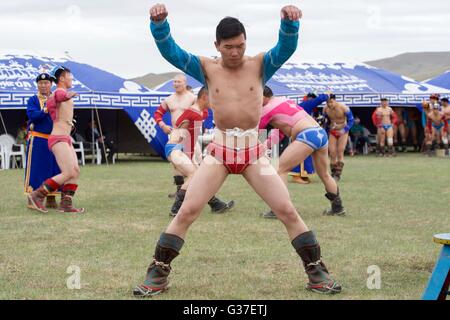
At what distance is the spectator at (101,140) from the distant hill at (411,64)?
147 ft

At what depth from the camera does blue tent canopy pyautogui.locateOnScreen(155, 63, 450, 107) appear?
76.2ft

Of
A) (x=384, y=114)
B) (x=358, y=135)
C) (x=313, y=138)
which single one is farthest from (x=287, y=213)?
(x=358, y=135)

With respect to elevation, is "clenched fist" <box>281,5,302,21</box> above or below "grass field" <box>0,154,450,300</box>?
Answer: above

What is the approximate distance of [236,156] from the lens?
5.33 meters

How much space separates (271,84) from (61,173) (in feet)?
46.9

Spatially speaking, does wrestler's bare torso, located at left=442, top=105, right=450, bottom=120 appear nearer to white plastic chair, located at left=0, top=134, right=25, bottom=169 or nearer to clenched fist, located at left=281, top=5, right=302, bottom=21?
white plastic chair, located at left=0, top=134, right=25, bottom=169

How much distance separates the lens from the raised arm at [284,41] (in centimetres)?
500

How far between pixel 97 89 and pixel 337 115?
25.2 feet

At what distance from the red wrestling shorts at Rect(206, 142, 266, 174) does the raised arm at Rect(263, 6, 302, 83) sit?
1.66 feet

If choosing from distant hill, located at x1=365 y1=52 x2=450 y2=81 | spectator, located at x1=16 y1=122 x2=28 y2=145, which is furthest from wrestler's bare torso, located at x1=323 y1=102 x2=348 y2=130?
distant hill, located at x1=365 y1=52 x2=450 y2=81

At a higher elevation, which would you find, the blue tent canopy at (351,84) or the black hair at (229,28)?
the black hair at (229,28)

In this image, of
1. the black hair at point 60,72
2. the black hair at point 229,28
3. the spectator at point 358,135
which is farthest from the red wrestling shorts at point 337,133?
the spectator at point 358,135

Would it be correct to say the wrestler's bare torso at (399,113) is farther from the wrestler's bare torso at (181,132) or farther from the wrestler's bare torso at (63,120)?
the wrestler's bare torso at (63,120)
